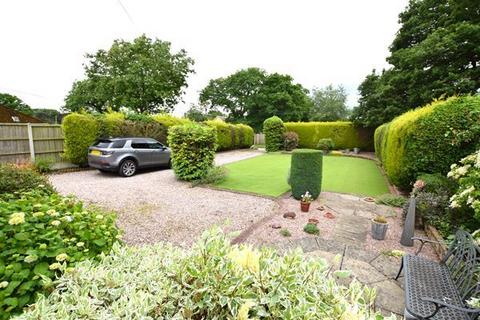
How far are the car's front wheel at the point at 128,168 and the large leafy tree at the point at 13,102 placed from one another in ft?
154

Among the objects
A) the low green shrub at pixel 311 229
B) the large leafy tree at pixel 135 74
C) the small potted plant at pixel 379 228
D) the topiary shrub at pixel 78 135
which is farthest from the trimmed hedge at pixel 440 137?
the large leafy tree at pixel 135 74

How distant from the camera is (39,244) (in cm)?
186

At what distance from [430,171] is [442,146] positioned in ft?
2.20

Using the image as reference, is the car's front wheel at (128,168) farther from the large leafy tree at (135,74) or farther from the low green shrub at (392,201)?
the large leafy tree at (135,74)

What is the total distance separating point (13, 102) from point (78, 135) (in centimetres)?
4817

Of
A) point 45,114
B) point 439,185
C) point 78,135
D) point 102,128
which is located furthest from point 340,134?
point 45,114

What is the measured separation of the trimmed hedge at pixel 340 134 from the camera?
19.6 m

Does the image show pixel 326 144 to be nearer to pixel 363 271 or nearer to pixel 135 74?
pixel 363 271

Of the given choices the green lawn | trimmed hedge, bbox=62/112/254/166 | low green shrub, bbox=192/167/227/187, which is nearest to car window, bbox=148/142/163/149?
trimmed hedge, bbox=62/112/254/166

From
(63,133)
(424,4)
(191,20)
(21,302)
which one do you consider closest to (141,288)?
(21,302)

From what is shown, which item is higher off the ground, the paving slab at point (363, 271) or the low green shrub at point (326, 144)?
the low green shrub at point (326, 144)

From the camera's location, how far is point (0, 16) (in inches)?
265

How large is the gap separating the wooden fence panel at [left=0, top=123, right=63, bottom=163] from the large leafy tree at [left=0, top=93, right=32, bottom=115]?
4338 cm

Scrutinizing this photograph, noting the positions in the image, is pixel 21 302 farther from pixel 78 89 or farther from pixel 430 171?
pixel 78 89
